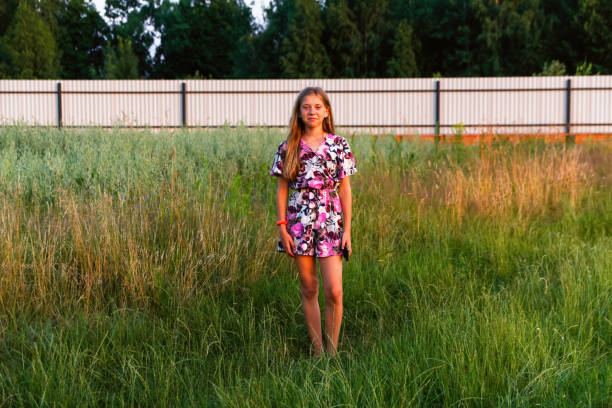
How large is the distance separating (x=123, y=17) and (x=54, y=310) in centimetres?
4367

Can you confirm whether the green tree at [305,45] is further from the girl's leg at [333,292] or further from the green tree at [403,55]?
the girl's leg at [333,292]

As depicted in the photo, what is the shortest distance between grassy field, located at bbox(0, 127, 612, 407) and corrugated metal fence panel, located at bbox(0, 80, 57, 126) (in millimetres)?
13919

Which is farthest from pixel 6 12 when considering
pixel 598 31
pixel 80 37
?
pixel 598 31

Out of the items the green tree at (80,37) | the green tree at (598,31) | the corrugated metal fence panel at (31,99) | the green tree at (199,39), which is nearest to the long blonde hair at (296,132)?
the corrugated metal fence panel at (31,99)

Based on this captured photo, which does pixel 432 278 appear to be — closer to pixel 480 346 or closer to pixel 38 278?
pixel 480 346

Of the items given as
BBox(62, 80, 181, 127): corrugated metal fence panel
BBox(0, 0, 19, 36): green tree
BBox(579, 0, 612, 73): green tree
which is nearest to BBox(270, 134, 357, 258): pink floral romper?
BBox(62, 80, 181, 127): corrugated metal fence panel

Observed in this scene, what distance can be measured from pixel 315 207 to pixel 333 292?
0.41m

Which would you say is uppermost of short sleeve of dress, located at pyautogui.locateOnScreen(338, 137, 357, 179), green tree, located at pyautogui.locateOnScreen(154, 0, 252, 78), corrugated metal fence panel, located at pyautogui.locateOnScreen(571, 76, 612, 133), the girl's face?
green tree, located at pyautogui.locateOnScreen(154, 0, 252, 78)

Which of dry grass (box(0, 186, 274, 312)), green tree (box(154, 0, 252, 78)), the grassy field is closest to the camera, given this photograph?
the grassy field

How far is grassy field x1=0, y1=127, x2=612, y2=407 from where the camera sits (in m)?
2.22

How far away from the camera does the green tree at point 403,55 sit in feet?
93.7

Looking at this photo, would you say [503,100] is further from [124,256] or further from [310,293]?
[310,293]

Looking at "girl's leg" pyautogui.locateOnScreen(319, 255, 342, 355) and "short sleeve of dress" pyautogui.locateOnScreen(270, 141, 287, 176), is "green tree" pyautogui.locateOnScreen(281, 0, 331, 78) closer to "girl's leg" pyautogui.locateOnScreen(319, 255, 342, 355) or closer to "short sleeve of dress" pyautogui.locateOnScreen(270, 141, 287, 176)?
"short sleeve of dress" pyautogui.locateOnScreen(270, 141, 287, 176)

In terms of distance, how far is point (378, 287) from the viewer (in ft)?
11.5
